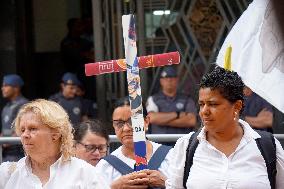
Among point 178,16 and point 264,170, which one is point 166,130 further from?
point 264,170

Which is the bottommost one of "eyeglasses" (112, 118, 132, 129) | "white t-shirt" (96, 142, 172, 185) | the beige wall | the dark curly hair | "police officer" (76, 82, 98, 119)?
"white t-shirt" (96, 142, 172, 185)

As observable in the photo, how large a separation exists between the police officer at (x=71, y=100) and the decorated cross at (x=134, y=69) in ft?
12.9

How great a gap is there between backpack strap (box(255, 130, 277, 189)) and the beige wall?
6817 mm

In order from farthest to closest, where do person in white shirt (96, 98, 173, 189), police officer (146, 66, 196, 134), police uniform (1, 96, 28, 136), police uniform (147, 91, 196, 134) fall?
1. police uniform (1, 96, 28, 136)
2. police uniform (147, 91, 196, 134)
3. police officer (146, 66, 196, 134)
4. person in white shirt (96, 98, 173, 189)

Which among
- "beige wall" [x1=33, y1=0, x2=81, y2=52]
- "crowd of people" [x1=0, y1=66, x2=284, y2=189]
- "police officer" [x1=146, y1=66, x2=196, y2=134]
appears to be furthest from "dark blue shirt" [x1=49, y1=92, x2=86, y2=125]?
"crowd of people" [x1=0, y1=66, x2=284, y2=189]

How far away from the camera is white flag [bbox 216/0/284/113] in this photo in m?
4.80

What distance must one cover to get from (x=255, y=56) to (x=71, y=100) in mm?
3356

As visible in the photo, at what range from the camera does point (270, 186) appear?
11.8 ft

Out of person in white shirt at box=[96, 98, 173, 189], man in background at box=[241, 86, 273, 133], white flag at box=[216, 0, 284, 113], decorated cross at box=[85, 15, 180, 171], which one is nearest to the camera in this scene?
decorated cross at box=[85, 15, 180, 171]

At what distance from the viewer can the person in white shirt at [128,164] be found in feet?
13.0

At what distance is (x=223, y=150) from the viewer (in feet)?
12.1

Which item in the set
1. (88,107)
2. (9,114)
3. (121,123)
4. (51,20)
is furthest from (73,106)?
(121,123)

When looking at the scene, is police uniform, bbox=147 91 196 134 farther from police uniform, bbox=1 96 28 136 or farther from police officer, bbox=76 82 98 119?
police uniform, bbox=1 96 28 136

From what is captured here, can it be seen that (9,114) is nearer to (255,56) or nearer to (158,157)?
(255,56)
